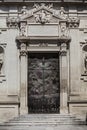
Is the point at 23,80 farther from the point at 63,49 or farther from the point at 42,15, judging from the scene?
the point at 42,15

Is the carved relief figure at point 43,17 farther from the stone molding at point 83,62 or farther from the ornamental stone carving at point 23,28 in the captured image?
the stone molding at point 83,62

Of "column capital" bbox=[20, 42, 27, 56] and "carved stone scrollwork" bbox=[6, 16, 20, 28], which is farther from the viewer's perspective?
"carved stone scrollwork" bbox=[6, 16, 20, 28]

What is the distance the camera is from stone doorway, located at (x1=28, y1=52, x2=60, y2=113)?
21.1 metres

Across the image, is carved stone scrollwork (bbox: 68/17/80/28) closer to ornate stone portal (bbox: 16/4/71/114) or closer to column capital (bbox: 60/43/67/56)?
ornate stone portal (bbox: 16/4/71/114)

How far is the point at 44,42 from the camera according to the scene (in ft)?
68.9

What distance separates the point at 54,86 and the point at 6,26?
3433 mm

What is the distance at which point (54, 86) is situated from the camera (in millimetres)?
21359

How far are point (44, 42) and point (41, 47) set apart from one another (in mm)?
263

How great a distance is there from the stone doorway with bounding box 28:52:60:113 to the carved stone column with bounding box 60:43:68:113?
0.43 metres

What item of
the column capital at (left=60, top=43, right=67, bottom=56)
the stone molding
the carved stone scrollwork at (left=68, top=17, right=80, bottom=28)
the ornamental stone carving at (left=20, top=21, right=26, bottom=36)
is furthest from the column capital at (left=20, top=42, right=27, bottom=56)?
the stone molding

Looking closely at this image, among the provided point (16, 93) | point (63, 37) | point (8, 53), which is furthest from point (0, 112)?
point (63, 37)

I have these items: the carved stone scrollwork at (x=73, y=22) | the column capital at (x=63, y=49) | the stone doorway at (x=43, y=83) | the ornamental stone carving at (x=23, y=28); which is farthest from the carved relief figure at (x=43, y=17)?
the stone doorway at (x=43, y=83)

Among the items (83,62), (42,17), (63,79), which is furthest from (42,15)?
→ (63,79)

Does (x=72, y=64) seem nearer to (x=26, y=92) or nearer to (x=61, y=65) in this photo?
(x=61, y=65)
